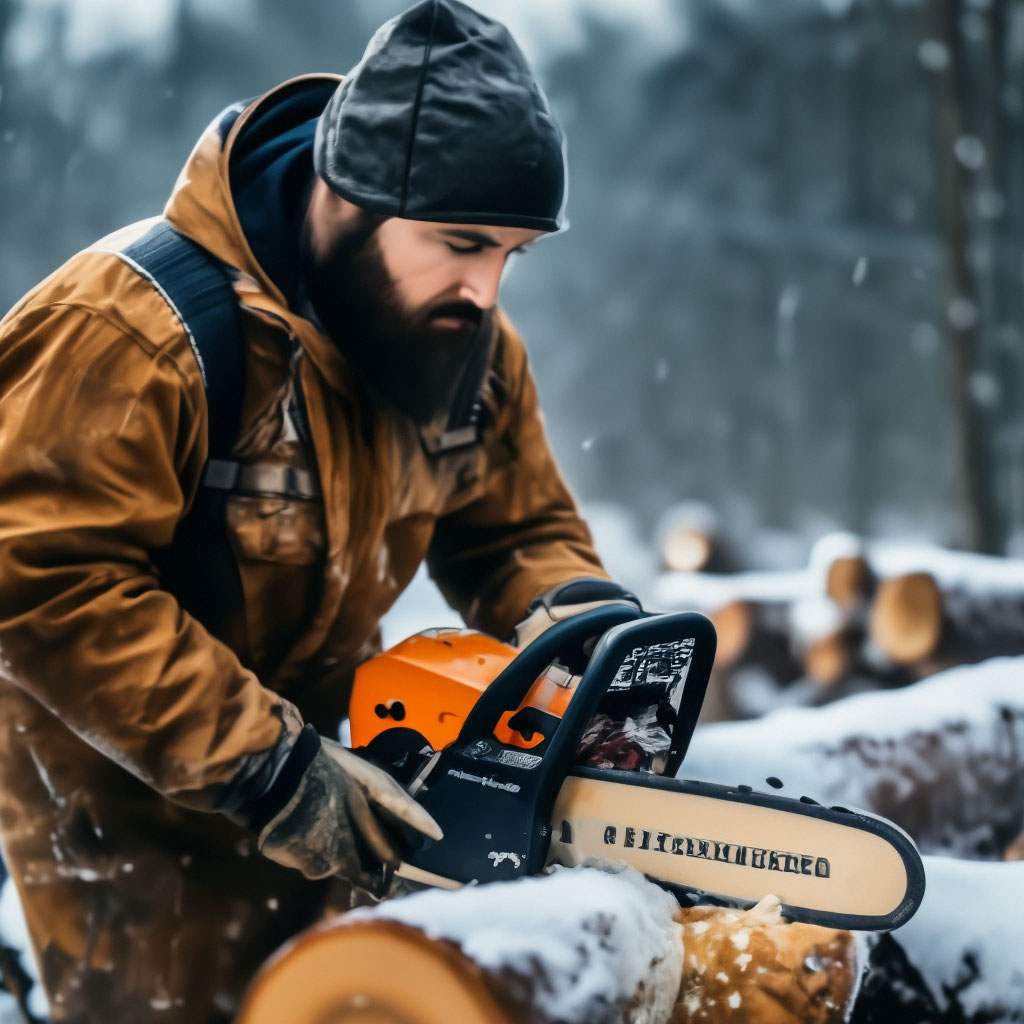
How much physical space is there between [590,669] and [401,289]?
0.63 metres

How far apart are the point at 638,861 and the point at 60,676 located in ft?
2.45

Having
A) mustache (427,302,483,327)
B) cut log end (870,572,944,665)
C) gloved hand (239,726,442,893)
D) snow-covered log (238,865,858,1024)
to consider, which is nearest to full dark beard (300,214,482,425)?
mustache (427,302,483,327)

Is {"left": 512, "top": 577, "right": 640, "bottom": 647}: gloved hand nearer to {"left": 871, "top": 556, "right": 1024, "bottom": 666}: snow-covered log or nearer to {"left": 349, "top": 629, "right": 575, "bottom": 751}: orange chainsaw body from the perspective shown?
{"left": 349, "top": 629, "right": 575, "bottom": 751}: orange chainsaw body

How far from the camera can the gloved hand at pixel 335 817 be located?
133 cm

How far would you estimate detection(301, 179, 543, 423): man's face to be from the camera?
1.52m

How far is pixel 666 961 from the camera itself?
49.3 inches

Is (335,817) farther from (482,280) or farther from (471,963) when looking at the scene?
(482,280)

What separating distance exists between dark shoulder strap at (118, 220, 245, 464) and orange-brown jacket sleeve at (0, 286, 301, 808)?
0.06 metres

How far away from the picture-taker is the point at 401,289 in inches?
61.3

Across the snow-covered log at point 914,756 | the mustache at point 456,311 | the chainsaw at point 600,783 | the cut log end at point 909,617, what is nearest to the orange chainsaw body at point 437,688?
the chainsaw at point 600,783

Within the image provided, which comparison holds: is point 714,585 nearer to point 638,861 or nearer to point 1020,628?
point 1020,628

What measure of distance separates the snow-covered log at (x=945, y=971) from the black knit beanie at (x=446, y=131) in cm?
111

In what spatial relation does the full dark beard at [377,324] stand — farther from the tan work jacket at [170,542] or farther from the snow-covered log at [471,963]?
the snow-covered log at [471,963]

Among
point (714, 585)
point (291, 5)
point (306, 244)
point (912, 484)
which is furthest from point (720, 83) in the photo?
point (306, 244)
